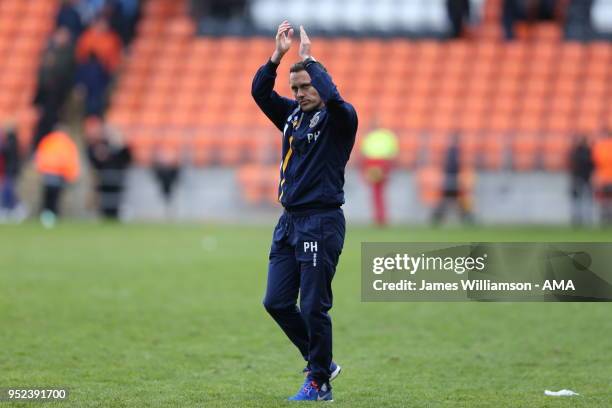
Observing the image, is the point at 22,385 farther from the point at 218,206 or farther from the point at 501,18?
the point at 501,18

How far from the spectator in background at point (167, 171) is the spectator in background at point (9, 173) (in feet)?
9.68

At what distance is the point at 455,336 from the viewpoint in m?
10.8

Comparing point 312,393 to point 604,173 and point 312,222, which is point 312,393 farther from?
point 604,173

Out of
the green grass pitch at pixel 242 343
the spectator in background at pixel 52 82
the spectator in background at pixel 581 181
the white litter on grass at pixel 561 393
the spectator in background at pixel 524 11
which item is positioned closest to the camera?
the white litter on grass at pixel 561 393

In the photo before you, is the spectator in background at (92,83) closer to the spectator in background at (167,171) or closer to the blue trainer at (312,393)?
the spectator in background at (167,171)

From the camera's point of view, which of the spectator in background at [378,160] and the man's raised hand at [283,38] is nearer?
the man's raised hand at [283,38]

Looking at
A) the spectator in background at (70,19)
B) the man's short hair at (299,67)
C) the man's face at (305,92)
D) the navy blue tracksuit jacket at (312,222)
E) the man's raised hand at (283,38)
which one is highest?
the spectator in background at (70,19)

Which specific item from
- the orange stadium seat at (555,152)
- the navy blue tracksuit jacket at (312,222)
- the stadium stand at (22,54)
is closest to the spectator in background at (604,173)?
the orange stadium seat at (555,152)

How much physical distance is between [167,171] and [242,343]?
16547mm

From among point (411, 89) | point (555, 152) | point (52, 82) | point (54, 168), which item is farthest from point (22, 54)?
point (555, 152)

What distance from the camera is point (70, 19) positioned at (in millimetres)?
28688

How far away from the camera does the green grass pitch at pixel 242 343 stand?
7980 millimetres

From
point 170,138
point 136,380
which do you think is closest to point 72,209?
point 170,138

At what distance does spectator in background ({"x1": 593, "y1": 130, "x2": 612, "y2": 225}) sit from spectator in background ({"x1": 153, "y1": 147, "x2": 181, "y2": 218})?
8803mm
